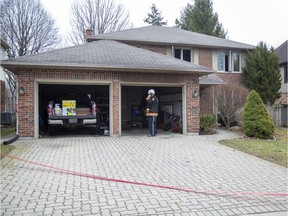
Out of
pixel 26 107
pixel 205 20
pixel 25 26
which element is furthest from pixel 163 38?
pixel 205 20

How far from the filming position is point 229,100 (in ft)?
51.0

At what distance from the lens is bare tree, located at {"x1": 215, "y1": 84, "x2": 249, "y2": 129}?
613 inches

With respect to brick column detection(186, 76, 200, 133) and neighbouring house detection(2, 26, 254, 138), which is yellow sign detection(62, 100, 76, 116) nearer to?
neighbouring house detection(2, 26, 254, 138)

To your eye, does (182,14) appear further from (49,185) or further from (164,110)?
(49,185)

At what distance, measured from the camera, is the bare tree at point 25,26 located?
28.5 meters

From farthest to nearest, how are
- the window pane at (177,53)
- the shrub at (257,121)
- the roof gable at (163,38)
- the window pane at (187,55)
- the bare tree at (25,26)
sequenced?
the bare tree at (25,26)
the window pane at (187,55)
the window pane at (177,53)
the roof gable at (163,38)
the shrub at (257,121)

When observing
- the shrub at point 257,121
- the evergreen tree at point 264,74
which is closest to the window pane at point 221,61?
the evergreen tree at point 264,74

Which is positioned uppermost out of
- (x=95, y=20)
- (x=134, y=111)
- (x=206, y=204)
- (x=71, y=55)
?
(x=95, y=20)

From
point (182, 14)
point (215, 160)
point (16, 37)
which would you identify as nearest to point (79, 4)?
point (16, 37)

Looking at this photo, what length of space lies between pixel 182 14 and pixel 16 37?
29072 mm

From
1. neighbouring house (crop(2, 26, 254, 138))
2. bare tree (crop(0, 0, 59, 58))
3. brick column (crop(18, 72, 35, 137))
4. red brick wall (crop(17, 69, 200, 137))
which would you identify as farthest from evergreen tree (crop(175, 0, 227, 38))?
brick column (crop(18, 72, 35, 137))

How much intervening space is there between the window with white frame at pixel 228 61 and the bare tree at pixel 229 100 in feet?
22.1

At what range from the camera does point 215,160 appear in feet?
27.6

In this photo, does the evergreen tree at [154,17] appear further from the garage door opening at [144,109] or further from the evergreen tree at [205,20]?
the garage door opening at [144,109]
